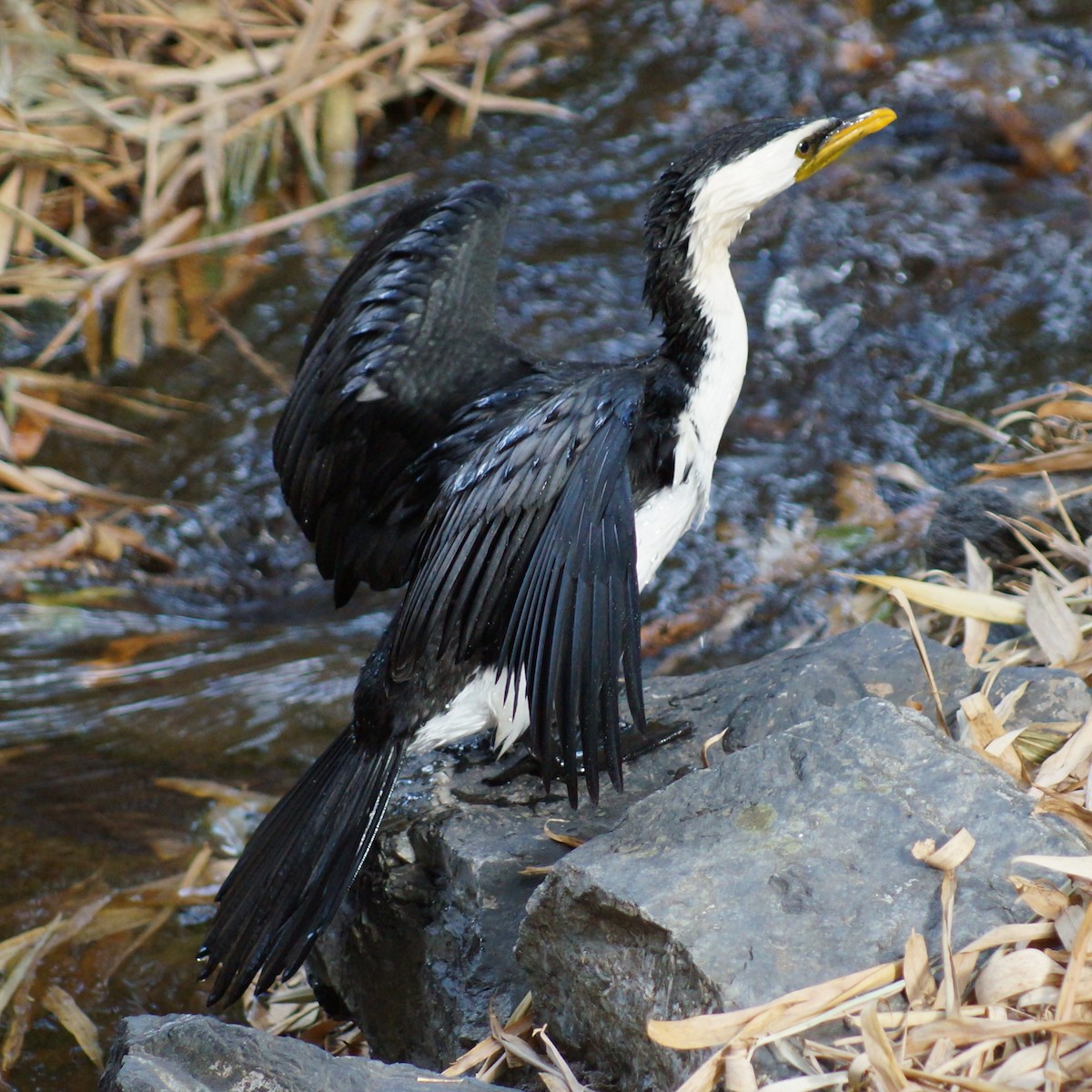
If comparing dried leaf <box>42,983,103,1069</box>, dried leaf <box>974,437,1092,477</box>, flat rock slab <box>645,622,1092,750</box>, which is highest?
dried leaf <box>974,437,1092,477</box>

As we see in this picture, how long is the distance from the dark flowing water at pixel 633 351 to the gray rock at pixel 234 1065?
98 centimetres

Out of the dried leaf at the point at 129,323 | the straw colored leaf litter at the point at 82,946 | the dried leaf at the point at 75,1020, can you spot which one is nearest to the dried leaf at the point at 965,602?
the straw colored leaf litter at the point at 82,946

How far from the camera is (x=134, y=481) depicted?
15.5 feet

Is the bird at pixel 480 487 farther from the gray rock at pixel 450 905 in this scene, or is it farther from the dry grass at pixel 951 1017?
the dry grass at pixel 951 1017

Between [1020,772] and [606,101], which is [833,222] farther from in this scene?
[1020,772]

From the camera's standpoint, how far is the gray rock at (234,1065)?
1.86m

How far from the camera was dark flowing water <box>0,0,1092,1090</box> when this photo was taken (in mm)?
3615

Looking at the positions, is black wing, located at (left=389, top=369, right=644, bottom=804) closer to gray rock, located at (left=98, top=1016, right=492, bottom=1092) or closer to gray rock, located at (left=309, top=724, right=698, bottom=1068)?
gray rock, located at (left=309, top=724, right=698, bottom=1068)

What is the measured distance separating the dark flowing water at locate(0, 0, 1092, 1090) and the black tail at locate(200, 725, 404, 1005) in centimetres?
52

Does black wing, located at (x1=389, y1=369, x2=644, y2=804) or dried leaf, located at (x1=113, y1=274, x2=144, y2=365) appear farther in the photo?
dried leaf, located at (x1=113, y1=274, x2=144, y2=365)

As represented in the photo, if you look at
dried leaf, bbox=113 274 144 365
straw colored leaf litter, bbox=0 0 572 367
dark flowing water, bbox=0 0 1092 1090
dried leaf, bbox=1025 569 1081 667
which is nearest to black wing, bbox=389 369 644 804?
dried leaf, bbox=1025 569 1081 667


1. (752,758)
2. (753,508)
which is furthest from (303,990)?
(753,508)

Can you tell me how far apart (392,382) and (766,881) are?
1.46 m

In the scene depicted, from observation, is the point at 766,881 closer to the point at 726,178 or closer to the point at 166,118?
the point at 726,178
